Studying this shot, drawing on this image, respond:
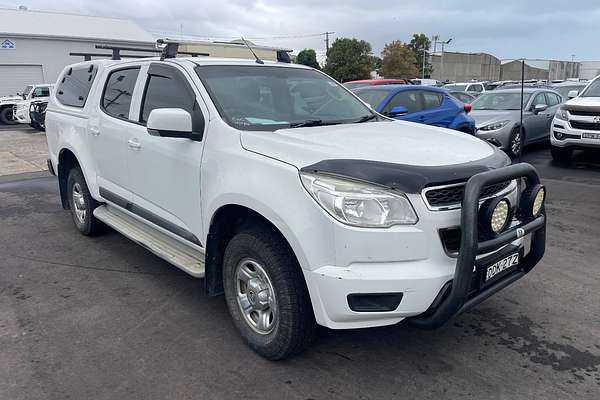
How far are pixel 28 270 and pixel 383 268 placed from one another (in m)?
3.71

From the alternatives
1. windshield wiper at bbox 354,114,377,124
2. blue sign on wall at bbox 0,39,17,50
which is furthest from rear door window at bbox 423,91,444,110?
blue sign on wall at bbox 0,39,17,50

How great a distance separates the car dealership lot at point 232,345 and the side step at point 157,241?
42 cm

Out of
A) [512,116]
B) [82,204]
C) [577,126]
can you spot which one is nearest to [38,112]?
[82,204]

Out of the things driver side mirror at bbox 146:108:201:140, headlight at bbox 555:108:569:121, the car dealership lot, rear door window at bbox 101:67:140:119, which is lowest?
the car dealership lot

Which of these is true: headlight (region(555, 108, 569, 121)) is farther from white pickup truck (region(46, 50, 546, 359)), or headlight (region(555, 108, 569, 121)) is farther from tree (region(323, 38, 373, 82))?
tree (region(323, 38, 373, 82))

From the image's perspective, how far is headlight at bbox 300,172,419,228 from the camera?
263 centimetres

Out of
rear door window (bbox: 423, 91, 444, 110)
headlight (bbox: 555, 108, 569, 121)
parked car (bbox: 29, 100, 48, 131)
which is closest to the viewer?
rear door window (bbox: 423, 91, 444, 110)

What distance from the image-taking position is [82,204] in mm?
5672

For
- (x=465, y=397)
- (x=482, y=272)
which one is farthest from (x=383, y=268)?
(x=465, y=397)

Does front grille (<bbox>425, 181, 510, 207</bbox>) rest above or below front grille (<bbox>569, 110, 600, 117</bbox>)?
above

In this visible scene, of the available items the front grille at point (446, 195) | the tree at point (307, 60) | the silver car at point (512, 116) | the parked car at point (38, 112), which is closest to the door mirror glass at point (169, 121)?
the front grille at point (446, 195)

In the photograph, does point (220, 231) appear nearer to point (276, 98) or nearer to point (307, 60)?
point (276, 98)

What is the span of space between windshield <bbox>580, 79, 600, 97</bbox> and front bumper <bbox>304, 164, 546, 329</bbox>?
8.99 metres

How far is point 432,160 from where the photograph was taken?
113 inches
